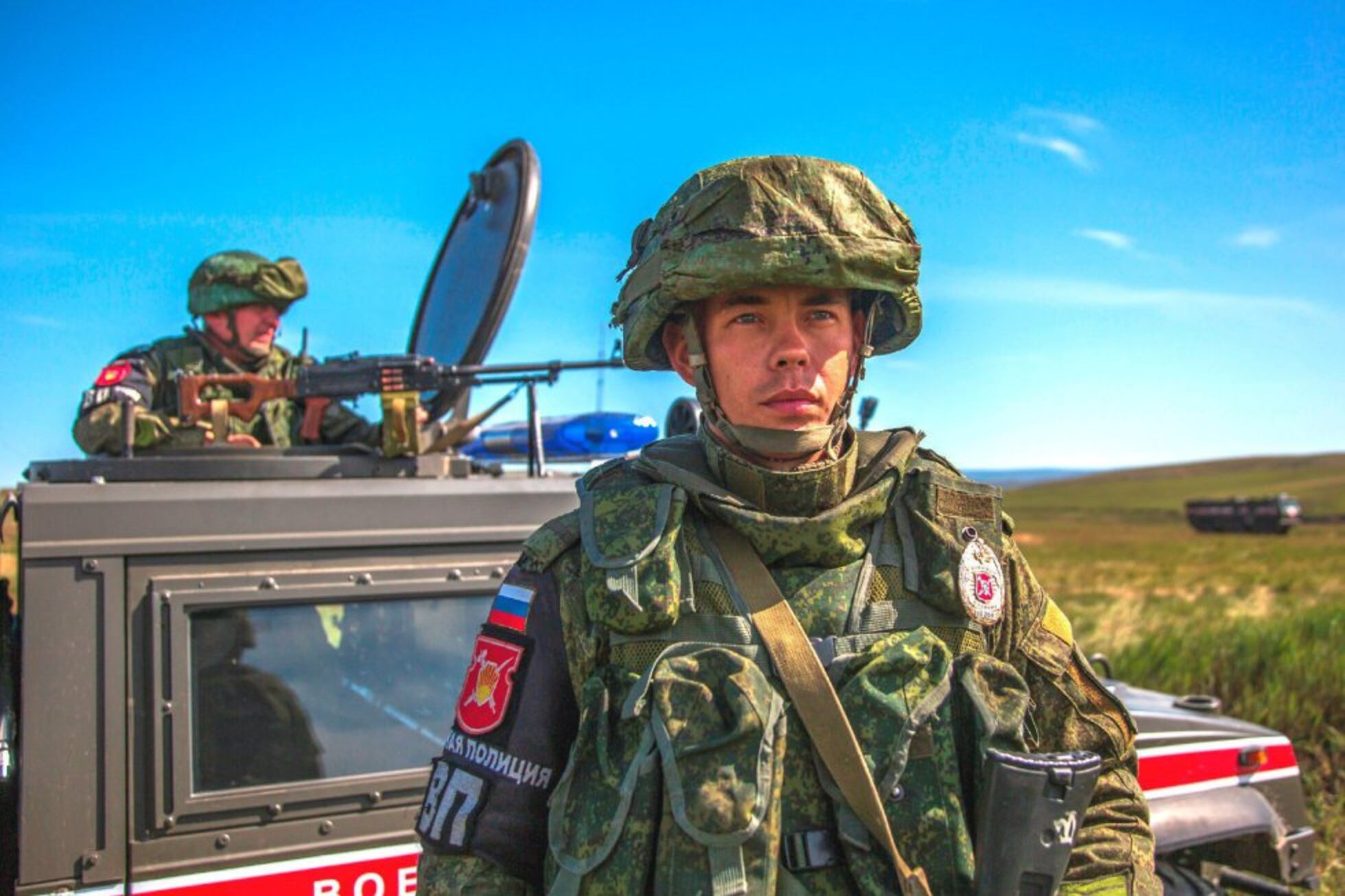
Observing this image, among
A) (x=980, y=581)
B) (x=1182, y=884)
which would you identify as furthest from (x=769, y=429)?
(x=1182, y=884)

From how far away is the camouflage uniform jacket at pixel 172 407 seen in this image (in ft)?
12.2

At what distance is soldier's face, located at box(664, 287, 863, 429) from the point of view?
1.93 m

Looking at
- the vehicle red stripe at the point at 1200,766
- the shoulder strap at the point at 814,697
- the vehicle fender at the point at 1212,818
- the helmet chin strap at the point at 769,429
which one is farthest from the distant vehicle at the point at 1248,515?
the shoulder strap at the point at 814,697

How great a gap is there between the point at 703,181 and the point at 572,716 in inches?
35.9

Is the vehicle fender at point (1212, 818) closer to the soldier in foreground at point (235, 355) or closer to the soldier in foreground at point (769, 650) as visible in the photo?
the soldier in foreground at point (769, 650)

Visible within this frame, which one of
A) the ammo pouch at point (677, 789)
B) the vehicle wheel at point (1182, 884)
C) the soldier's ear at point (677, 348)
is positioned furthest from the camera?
the vehicle wheel at point (1182, 884)

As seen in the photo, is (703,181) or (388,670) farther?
(388,670)

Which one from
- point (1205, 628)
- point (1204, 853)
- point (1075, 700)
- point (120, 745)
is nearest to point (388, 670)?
point (120, 745)

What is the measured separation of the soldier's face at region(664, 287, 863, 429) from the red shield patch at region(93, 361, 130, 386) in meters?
2.73

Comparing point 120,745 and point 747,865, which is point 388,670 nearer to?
point 120,745

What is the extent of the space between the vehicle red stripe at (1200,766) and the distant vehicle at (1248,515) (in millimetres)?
66027

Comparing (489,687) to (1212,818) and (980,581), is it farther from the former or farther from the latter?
(1212,818)

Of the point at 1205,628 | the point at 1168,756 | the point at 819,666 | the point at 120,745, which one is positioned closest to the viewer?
the point at 819,666

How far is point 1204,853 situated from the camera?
13.0ft
